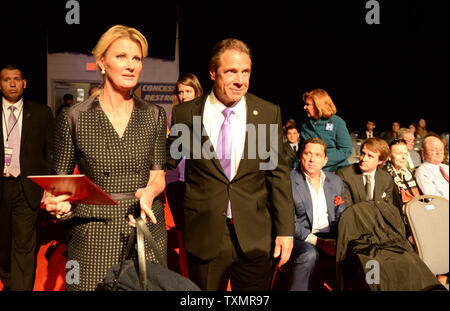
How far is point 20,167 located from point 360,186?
2779 mm

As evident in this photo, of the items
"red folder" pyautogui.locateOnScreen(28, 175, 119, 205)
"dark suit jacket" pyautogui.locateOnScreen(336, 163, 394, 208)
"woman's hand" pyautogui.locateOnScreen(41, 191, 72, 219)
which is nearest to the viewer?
"red folder" pyautogui.locateOnScreen(28, 175, 119, 205)

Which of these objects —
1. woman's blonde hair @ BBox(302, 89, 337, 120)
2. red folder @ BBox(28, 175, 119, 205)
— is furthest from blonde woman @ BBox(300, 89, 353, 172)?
red folder @ BBox(28, 175, 119, 205)

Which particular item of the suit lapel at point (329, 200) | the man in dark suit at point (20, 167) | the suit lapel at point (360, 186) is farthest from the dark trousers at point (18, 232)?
the suit lapel at point (360, 186)

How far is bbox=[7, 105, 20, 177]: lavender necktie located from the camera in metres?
2.79

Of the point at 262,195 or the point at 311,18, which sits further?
the point at 311,18

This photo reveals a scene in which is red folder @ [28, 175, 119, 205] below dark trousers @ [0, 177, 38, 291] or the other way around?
the other way around

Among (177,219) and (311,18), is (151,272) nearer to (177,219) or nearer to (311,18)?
(177,219)

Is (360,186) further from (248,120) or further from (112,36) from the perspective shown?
(112,36)

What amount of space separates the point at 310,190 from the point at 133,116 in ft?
6.25

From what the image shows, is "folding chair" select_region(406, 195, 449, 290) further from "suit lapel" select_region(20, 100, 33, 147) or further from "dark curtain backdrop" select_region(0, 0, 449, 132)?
"dark curtain backdrop" select_region(0, 0, 449, 132)

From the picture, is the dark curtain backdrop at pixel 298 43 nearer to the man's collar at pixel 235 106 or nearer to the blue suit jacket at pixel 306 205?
the blue suit jacket at pixel 306 205

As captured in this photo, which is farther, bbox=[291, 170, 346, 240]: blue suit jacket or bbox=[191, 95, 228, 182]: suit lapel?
bbox=[291, 170, 346, 240]: blue suit jacket

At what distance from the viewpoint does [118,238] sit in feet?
4.75
